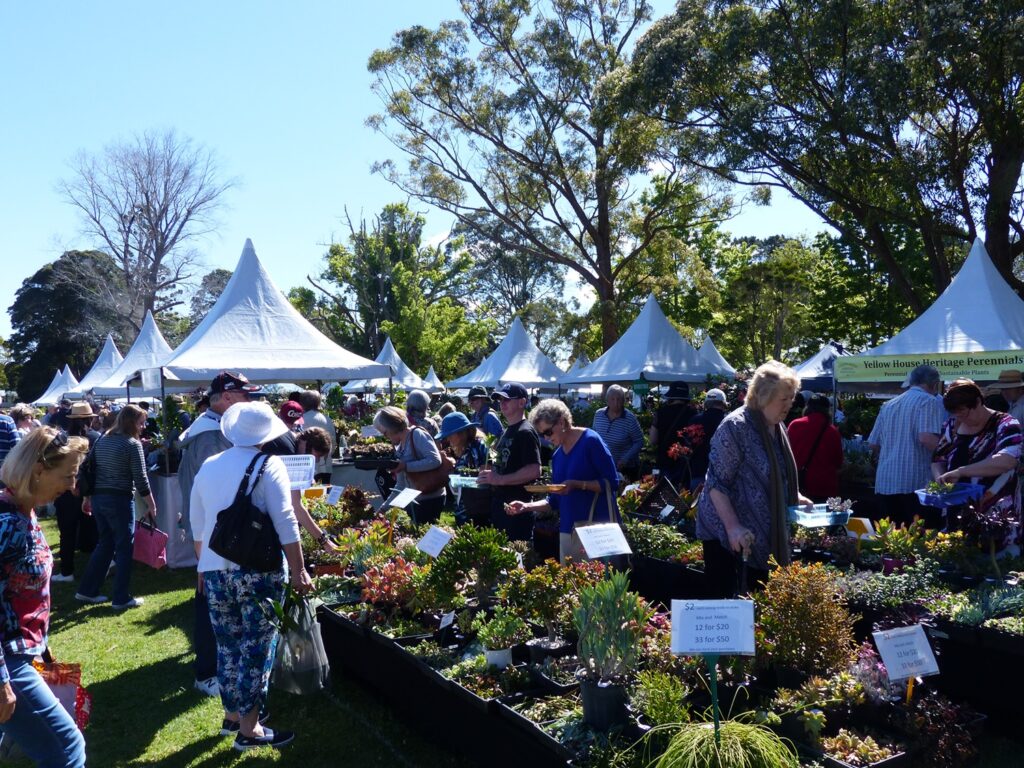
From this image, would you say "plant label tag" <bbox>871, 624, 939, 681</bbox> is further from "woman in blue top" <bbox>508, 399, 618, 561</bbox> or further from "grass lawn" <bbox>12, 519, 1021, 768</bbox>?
"woman in blue top" <bbox>508, 399, 618, 561</bbox>

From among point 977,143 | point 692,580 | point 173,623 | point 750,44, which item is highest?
point 750,44

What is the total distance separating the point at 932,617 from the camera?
151 inches

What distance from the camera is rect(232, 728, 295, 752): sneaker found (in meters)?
3.89

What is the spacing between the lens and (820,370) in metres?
15.4

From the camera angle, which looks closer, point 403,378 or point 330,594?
point 330,594

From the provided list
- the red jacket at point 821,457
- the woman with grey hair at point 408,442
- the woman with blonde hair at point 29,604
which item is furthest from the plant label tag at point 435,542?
the red jacket at point 821,457

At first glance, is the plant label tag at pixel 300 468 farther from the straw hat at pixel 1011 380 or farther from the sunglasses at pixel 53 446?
the straw hat at pixel 1011 380

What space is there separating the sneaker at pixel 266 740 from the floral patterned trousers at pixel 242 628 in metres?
0.15

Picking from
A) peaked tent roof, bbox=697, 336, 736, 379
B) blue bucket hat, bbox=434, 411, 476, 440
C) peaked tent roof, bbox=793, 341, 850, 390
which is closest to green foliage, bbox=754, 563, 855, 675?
blue bucket hat, bbox=434, 411, 476, 440

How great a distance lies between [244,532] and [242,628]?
0.55m

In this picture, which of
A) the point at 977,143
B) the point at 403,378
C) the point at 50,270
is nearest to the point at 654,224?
the point at 403,378

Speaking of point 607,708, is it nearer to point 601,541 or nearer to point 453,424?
point 601,541

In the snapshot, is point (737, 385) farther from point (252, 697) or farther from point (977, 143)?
point (252, 697)

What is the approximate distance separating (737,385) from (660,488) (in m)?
6.28
